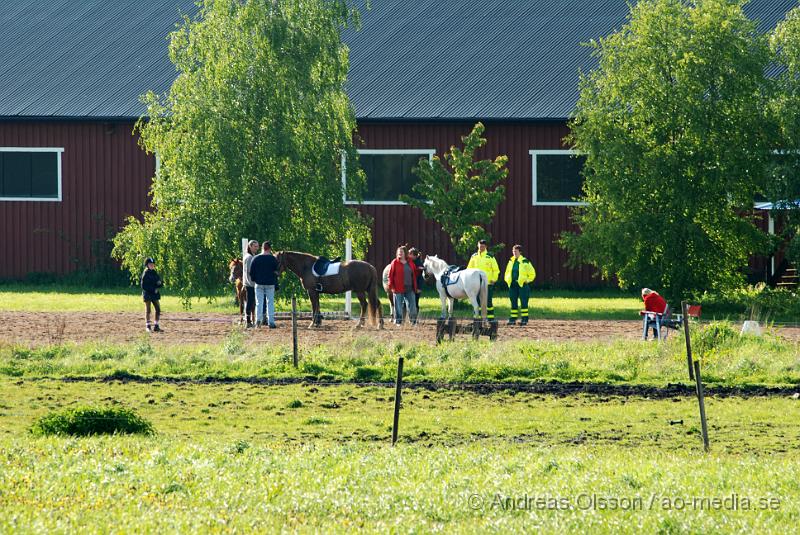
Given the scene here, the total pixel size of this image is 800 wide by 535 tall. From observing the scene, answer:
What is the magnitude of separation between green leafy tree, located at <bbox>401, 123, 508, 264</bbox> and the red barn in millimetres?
2782

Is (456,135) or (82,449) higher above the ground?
(456,135)

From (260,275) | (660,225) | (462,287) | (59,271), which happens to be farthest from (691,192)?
(59,271)

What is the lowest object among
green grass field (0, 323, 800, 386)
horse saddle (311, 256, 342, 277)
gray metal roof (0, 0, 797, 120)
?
green grass field (0, 323, 800, 386)

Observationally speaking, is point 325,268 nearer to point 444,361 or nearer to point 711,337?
point 444,361

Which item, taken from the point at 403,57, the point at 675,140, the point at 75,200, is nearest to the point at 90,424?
the point at 675,140

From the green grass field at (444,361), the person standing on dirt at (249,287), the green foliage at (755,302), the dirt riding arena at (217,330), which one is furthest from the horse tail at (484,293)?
the green foliage at (755,302)

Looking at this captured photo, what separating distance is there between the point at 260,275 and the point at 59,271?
1707 centimetres

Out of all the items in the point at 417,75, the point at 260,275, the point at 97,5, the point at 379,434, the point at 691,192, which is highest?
the point at 97,5

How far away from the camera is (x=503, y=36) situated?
43688mm

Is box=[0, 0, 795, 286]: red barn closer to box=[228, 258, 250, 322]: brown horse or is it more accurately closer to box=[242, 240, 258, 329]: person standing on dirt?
box=[228, 258, 250, 322]: brown horse

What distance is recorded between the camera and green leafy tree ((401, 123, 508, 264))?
115 feet

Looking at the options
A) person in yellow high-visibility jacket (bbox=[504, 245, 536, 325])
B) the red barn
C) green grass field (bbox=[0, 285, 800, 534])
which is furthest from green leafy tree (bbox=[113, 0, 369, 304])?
green grass field (bbox=[0, 285, 800, 534])

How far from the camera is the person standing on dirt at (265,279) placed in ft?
88.4

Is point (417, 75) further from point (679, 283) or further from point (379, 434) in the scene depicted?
point (379, 434)
